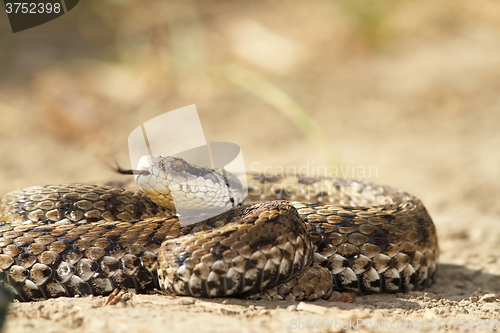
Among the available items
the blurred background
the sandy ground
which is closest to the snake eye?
the sandy ground

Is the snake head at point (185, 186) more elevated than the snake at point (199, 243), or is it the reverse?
the snake head at point (185, 186)

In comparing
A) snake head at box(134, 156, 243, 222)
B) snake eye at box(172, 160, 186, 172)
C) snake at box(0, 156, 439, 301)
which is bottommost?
snake at box(0, 156, 439, 301)

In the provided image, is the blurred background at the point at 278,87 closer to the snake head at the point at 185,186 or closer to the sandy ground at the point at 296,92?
the sandy ground at the point at 296,92

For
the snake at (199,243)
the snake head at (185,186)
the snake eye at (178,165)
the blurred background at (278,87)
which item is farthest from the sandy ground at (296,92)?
the snake eye at (178,165)

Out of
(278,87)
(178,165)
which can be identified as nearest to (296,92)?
(278,87)

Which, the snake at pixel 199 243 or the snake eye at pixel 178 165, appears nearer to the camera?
the snake at pixel 199 243

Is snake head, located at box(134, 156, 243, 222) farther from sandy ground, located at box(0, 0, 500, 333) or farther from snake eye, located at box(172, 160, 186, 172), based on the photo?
sandy ground, located at box(0, 0, 500, 333)
